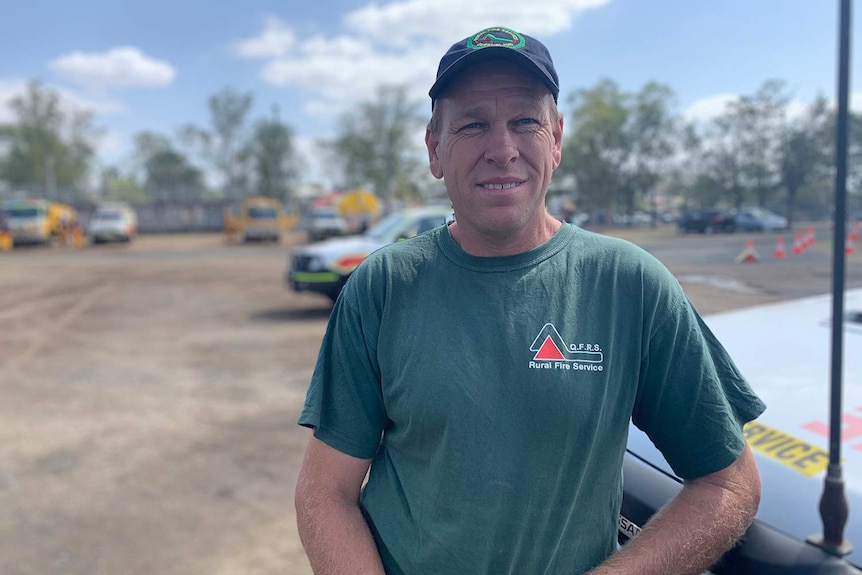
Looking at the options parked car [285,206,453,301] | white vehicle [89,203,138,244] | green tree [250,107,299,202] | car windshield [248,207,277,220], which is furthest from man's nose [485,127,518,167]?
green tree [250,107,299,202]

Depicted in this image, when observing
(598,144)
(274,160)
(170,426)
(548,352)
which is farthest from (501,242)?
(274,160)

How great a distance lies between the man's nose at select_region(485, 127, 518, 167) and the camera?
4.68 ft

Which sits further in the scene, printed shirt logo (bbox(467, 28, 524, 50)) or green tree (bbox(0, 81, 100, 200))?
green tree (bbox(0, 81, 100, 200))

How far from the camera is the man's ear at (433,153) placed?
5.08ft

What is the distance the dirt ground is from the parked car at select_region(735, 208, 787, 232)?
49 millimetres

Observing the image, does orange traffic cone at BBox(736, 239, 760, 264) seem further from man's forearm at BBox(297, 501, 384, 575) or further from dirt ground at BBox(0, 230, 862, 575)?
man's forearm at BBox(297, 501, 384, 575)

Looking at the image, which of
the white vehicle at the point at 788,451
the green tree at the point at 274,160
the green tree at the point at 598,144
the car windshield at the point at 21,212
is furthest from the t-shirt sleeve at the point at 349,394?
the green tree at the point at 274,160

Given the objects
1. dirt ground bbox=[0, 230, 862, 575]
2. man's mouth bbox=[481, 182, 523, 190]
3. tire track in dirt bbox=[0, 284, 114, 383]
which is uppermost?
man's mouth bbox=[481, 182, 523, 190]

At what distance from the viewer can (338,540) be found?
1401 mm

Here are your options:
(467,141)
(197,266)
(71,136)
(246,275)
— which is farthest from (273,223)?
(71,136)

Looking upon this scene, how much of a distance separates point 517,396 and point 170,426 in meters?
4.70

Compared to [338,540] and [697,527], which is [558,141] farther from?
[338,540]

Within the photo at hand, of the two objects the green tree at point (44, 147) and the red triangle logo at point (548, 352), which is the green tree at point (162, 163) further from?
the red triangle logo at point (548, 352)

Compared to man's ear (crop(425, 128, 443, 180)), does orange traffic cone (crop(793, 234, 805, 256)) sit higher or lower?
lower
